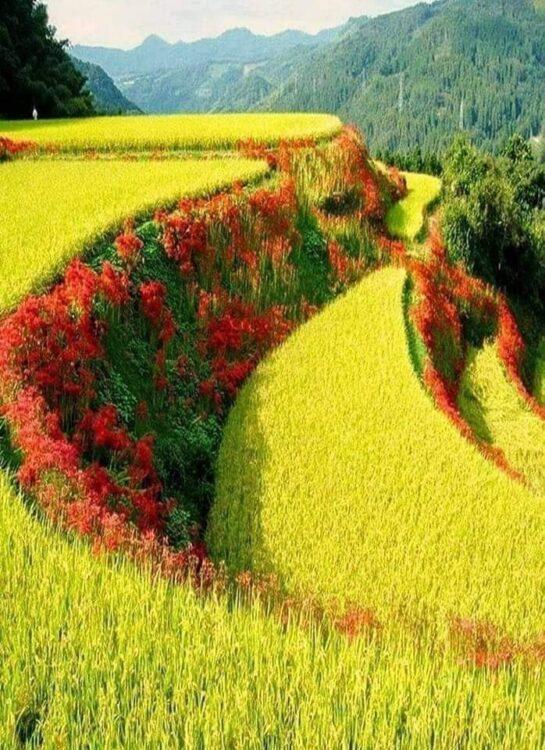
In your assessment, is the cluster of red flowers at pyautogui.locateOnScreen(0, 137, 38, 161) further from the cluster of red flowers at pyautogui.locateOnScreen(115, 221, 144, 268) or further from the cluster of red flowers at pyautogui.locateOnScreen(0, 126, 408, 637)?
the cluster of red flowers at pyautogui.locateOnScreen(115, 221, 144, 268)

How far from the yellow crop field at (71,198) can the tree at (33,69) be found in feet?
61.5

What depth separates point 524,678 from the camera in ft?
14.3

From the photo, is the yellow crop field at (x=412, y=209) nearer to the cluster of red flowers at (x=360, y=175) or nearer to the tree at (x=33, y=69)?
the cluster of red flowers at (x=360, y=175)

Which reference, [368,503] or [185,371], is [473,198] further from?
[368,503]

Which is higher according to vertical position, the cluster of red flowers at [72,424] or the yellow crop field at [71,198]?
the yellow crop field at [71,198]

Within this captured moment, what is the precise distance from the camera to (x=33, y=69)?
38.9 meters

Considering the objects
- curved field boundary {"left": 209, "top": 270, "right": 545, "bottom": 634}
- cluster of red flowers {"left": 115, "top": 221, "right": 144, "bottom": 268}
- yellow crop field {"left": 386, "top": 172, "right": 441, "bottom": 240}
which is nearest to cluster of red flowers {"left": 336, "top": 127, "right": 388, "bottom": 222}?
yellow crop field {"left": 386, "top": 172, "right": 441, "bottom": 240}

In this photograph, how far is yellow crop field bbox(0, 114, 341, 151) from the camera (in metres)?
23.1

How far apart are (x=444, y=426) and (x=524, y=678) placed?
7.04 metres

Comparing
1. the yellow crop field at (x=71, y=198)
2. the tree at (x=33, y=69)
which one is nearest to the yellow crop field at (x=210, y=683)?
the yellow crop field at (x=71, y=198)

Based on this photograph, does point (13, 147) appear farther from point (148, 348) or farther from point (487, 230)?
point (487, 230)

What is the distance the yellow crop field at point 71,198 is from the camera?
11.8 meters

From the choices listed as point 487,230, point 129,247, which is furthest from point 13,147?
point 487,230

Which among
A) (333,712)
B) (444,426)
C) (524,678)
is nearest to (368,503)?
(444,426)
